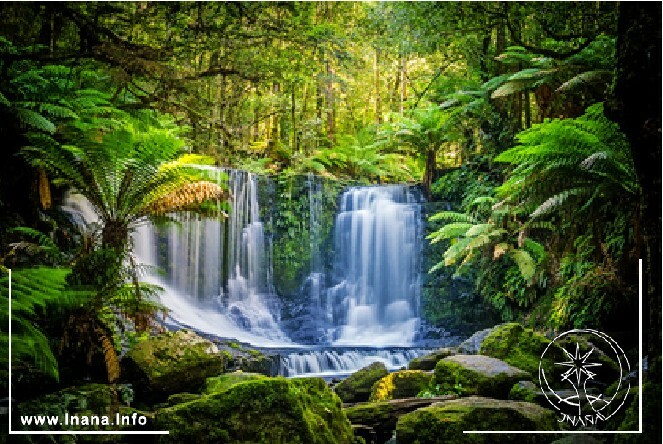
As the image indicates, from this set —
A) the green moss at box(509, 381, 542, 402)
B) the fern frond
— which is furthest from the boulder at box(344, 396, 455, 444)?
the fern frond

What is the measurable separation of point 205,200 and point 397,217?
4850 mm

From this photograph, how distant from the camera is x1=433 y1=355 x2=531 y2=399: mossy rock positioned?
13.4ft

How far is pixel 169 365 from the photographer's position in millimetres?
4414

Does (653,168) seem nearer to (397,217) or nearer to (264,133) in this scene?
(397,217)

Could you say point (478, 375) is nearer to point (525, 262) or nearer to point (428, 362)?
point (428, 362)

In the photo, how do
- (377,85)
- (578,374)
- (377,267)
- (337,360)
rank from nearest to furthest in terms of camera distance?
(578,374) < (337,360) < (377,267) < (377,85)

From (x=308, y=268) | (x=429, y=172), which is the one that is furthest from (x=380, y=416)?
(x=429, y=172)

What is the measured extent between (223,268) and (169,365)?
522 centimetres

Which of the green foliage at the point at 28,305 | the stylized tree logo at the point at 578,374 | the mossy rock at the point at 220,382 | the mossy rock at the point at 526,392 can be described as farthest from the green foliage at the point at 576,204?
the green foliage at the point at 28,305

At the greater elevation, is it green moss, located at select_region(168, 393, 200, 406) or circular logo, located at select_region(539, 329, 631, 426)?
circular logo, located at select_region(539, 329, 631, 426)

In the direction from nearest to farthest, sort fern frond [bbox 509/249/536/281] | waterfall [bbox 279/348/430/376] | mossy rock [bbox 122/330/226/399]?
mossy rock [bbox 122/330/226/399]
waterfall [bbox 279/348/430/376]
fern frond [bbox 509/249/536/281]

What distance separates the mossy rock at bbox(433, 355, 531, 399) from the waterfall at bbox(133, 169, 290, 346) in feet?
14.5

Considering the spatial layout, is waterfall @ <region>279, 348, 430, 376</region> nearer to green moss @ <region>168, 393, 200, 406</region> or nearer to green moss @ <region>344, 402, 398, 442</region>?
green moss @ <region>168, 393, 200, 406</region>

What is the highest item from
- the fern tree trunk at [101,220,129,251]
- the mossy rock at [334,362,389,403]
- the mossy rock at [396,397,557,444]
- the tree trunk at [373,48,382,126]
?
the tree trunk at [373,48,382,126]
